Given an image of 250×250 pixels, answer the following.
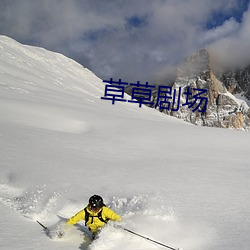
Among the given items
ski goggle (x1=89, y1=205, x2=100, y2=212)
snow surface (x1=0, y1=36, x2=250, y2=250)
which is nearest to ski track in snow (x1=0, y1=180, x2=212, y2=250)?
snow surface (x1=0, y1=36, x2=250, y2=250)

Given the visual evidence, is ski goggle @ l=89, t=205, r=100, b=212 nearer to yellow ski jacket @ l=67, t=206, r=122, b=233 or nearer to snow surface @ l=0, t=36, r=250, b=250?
yellow ski jacket @ l=67, t=206, r=122, b=233

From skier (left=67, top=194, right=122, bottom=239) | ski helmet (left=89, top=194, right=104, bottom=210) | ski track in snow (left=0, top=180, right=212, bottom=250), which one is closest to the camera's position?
ski track in snow (left=0, top=180, right=212, bottom=250)

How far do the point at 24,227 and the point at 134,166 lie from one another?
458 cm

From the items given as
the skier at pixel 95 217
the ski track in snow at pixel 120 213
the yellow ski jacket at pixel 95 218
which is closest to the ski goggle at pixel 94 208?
the skier at pixel 95 217

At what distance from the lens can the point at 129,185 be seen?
7.86m

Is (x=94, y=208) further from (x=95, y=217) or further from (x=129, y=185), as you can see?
(x=129, y=185)

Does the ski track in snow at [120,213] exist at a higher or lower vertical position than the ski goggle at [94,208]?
lower

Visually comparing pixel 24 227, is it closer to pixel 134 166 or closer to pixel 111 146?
pixel 134 166

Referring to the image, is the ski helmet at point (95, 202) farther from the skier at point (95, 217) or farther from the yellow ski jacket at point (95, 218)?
the yellow ski jacket at point (95, 218)

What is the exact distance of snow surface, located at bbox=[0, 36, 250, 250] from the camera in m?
5.39

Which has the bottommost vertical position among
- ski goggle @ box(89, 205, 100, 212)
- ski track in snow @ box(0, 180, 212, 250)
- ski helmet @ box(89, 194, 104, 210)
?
ski track in snow @ box(0, 180, 212, 250)

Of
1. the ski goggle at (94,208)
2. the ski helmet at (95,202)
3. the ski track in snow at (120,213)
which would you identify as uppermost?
the ski helmet at (95,202)

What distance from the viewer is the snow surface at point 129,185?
5.39 meters

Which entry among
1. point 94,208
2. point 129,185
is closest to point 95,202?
point 94,208
